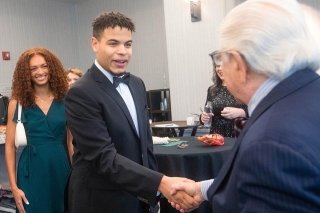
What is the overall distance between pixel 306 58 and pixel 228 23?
23 centimetres

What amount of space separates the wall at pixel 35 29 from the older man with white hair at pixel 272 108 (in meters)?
7.34

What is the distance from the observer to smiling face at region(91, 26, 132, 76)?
1818 mm

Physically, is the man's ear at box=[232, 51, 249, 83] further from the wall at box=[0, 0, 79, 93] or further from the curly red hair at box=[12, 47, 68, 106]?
the wall at box=[0, 0, 79, 93]

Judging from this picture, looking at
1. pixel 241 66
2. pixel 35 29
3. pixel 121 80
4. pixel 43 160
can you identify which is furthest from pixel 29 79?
pixel 35 29

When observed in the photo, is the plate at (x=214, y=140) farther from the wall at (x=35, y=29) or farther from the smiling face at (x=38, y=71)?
the wall at (x=35, y=29)

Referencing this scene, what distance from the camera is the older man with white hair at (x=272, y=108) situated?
863 mm

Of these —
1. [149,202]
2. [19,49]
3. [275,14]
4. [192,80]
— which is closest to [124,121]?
[149,202]

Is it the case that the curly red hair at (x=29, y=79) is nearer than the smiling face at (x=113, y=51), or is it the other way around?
the smiling face at (x=113, y=51)

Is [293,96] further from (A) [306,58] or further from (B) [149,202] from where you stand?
(B) [149,202]

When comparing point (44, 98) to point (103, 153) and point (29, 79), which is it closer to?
point (29, 79)

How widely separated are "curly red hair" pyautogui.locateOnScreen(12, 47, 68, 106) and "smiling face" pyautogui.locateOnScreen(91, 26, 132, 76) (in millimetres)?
885

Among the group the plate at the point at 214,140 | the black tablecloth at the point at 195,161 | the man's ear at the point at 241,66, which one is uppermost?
the man's ear at the point at 241,66

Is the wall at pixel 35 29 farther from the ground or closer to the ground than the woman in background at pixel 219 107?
farther from the ground

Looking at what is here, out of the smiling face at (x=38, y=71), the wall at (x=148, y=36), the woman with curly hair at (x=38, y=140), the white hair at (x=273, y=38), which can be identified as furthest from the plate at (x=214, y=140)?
the wall at (x=148, y=36)
